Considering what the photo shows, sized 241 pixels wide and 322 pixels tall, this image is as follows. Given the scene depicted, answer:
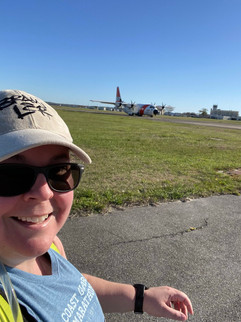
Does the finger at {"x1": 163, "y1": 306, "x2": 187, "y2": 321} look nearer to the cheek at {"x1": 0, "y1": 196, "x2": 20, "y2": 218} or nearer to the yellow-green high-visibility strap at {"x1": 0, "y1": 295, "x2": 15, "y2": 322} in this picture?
the yellow-green high-visibility strap at {"x1": 0, "y1": 295, "x2": 15, "y2": 322}

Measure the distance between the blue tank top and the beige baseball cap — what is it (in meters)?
0.47

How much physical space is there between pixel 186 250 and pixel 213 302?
28.6 inches

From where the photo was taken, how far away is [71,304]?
1032 mm

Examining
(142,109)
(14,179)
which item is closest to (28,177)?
(14,179)

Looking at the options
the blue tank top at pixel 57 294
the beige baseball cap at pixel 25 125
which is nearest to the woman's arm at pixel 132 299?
the blue tank top at pixel 57 294

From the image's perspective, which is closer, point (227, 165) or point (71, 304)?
point (71, 304)

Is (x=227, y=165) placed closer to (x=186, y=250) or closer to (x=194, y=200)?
(x=194, y=200)

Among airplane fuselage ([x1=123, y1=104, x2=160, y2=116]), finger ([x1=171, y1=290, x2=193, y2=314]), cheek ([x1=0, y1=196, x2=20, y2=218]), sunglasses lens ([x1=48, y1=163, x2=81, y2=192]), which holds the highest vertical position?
airplane fuselage ([x1=123, y1=104, x2=160, y2=116])

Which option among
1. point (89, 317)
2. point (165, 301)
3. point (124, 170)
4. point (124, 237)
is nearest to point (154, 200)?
point (124, 237)

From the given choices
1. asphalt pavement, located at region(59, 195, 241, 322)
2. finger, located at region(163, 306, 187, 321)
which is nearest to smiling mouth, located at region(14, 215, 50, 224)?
finger, located at region(163, 306, 187, 321)

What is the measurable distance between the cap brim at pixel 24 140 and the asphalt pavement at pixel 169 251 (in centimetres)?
157

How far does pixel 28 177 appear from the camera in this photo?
2.97 feet

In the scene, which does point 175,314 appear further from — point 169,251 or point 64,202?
point 169,251

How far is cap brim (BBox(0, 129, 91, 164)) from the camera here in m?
0.82
